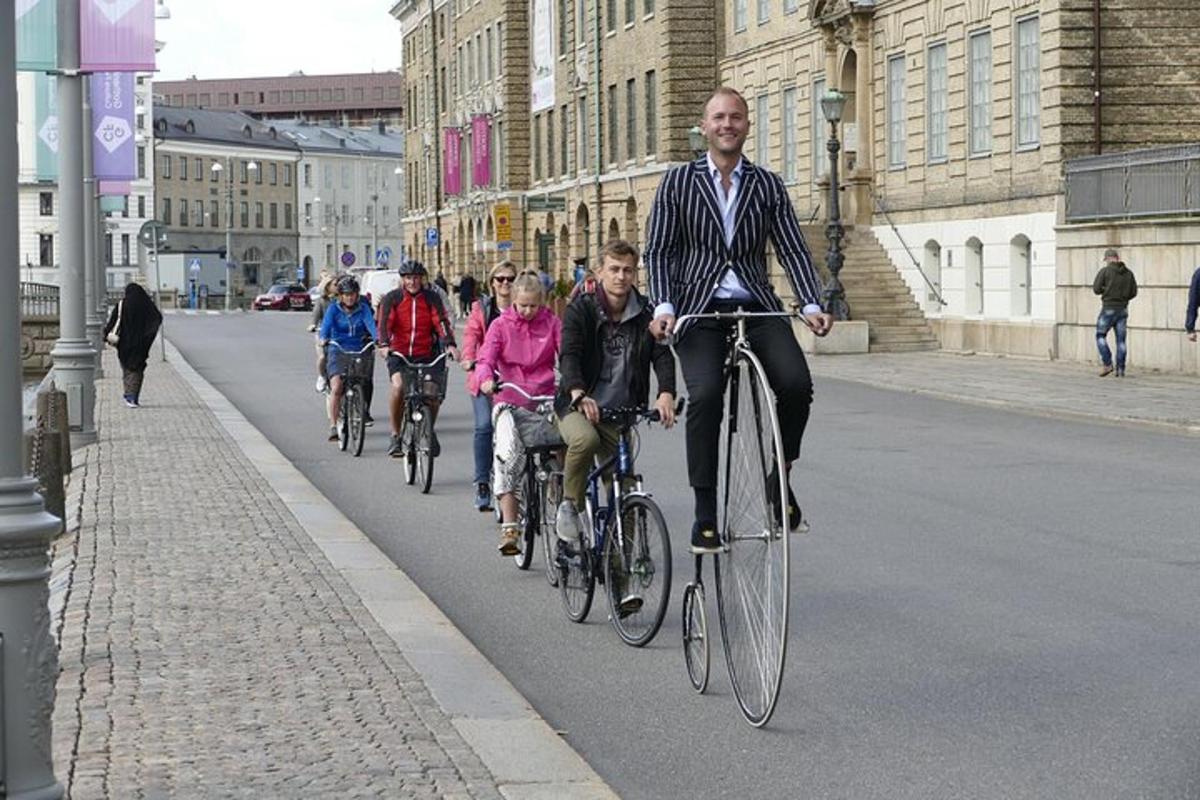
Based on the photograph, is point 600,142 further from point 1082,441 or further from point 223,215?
point 223,215

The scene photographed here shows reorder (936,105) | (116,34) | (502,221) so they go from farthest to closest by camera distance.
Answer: (502,221)
(936,105)
(116,34)

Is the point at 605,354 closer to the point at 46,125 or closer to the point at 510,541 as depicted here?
the point at 510,541

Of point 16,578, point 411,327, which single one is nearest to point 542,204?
point 411,327

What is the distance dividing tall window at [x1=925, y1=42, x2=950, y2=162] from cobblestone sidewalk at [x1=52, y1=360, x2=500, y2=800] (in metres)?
30.7

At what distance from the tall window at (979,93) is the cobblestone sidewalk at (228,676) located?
28.7m

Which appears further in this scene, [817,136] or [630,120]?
[630,120]

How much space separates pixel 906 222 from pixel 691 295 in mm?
38612

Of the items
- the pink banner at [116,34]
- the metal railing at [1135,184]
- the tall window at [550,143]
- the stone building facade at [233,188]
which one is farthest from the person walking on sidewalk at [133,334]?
the stone building facade at [233,188]

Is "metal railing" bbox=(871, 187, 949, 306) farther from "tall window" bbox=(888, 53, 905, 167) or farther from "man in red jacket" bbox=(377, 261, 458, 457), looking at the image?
"man in red jacket" bbox=(377, 261, 458, 457)

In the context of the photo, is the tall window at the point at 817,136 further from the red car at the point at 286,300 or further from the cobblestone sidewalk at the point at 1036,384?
the red car at the point at 286,300

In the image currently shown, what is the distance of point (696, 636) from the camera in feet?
28.0

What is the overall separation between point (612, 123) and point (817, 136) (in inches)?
796

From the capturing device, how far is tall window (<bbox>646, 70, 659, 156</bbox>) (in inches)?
2566

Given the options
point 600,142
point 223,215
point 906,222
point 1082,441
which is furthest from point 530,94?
point 223,215
